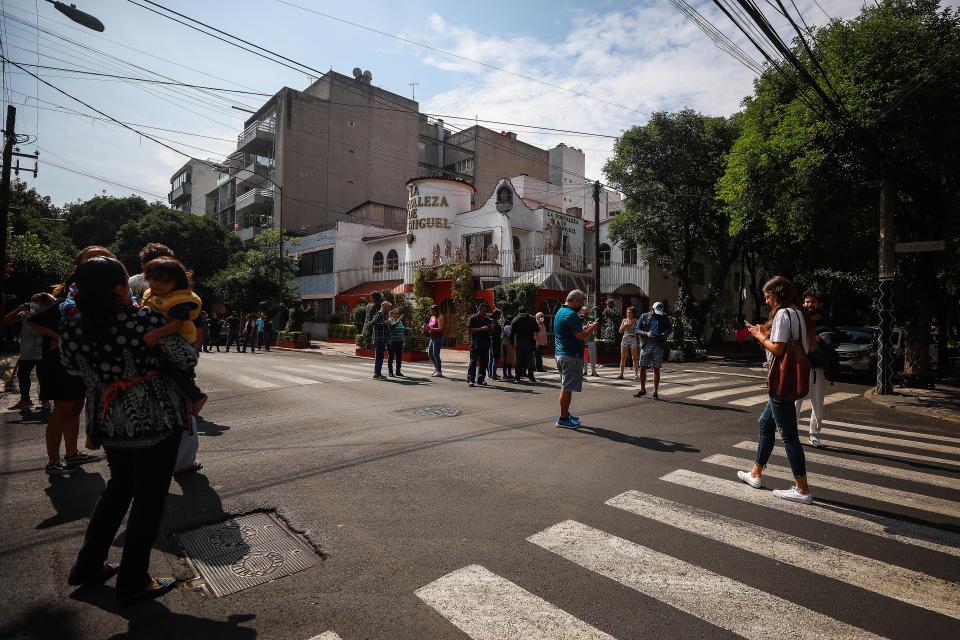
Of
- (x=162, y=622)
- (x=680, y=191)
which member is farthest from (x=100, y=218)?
(x=162, y=622)

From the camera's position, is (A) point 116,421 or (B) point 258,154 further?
(B) point 258,154

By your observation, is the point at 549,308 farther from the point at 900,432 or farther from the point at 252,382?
the point at 900,432

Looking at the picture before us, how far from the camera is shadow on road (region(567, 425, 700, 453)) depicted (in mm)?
6136

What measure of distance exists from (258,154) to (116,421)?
4926 centimetres

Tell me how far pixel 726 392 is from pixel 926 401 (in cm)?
396

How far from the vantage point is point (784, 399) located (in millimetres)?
4445

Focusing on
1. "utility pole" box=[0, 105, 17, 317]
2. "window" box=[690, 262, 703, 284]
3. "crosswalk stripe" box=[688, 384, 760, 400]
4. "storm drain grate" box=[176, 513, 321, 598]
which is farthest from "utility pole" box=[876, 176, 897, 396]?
"utility pole" box=[0, 105, 17, 317]

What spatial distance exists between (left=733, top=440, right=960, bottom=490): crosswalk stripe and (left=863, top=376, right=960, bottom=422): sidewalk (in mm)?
5152

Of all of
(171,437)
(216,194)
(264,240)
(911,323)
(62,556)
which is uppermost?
(216,194)

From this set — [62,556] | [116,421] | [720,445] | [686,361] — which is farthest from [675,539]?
[686,361]

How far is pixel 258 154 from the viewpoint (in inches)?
1794

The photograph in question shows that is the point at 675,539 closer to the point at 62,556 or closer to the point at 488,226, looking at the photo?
the point at 62,556

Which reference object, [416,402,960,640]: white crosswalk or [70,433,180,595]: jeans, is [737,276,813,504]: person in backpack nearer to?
[416,402,960,640]: white crosswalk

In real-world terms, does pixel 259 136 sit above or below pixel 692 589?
above
